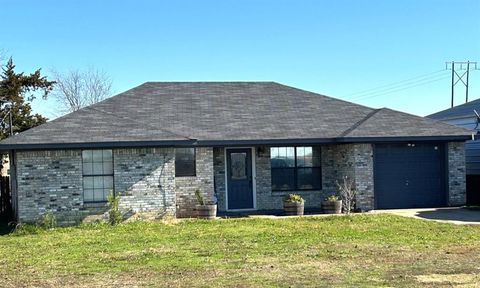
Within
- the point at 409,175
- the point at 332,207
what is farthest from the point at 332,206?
the point at 409,175

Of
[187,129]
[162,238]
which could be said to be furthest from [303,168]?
[162,238]

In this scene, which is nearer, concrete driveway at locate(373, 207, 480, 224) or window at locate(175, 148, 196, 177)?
concrete driveway at locate(373, 207, 480, 224)

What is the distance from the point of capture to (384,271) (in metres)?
9.63

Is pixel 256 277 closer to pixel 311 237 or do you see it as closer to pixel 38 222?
pixel 311 237

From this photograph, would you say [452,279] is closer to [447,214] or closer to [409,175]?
[447,214]

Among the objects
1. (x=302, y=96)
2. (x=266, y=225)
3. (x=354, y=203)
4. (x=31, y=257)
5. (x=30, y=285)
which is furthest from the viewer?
(x=302, y=96)

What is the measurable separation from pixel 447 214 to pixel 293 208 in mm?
4798

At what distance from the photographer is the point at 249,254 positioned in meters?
11.5

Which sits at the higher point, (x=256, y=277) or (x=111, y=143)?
(x=111, y=143)

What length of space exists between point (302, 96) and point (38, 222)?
11802 mm

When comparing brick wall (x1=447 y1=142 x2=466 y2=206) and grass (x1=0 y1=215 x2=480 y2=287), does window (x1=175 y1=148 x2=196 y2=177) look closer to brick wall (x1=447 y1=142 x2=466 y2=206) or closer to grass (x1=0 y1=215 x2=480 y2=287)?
grass (x1=0 y1=215 x2=480 y2=287)

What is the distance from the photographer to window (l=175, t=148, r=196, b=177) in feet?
62.2

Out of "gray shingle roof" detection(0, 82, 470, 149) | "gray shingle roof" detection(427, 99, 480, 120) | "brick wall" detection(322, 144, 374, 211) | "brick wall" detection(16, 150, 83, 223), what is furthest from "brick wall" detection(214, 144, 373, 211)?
"gray shingle roof" detection(427, 99, 480, 120)

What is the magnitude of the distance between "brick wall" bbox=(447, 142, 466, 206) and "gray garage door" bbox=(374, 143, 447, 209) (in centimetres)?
23
